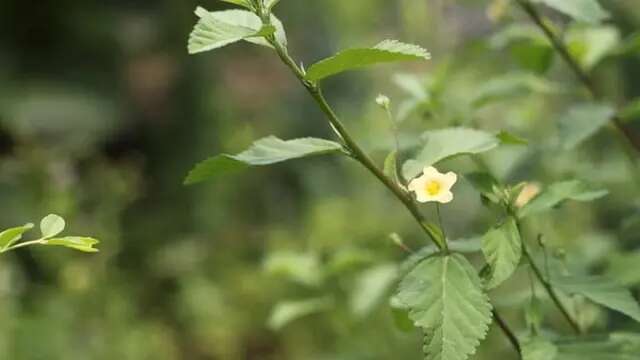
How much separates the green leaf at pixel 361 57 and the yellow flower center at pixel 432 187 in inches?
2.6

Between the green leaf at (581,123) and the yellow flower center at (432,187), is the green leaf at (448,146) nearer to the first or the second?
the yellow flower center at (432,187)

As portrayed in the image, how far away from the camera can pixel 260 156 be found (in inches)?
25.1

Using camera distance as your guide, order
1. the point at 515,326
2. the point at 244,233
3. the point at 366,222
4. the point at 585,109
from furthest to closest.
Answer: the point at 244,233
the point at 366,222
the point at 515,326
the point at 585,109

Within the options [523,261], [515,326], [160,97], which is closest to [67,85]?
[160,97]

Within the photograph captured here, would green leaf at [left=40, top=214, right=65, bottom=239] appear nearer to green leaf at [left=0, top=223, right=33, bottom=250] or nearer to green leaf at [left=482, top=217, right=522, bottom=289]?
green leaf at [left=0, top=223, right=33, bottom=250]

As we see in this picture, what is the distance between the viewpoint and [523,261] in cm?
68

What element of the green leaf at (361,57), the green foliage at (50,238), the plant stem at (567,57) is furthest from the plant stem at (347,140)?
the plant stem at (567,57)

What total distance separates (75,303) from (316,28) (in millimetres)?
950

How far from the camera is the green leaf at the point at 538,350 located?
63 cm

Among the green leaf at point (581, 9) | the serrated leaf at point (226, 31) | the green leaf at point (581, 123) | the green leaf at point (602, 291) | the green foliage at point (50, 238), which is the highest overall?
the serrated leaf at point (226, 31)

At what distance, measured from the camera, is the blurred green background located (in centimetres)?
Answer: 97

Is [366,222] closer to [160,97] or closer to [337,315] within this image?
[337,315]

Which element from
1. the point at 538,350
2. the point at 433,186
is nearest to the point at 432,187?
the point at 433,186

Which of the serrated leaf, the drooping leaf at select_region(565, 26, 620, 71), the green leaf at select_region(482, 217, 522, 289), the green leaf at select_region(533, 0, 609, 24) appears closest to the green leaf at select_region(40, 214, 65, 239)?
the serrated leaf
